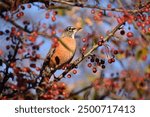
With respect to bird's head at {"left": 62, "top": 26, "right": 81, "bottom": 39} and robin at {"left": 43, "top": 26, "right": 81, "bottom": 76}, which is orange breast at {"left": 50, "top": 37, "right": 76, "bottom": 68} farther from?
bird's head at {"left": 62, "top": 26, "right": 81, "bottom": 39}

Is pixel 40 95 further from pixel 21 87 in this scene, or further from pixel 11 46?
pixel 11 46

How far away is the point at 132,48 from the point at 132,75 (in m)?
0.35

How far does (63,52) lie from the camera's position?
165 inches

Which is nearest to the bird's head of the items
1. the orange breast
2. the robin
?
the robin

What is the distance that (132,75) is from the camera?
5418mm

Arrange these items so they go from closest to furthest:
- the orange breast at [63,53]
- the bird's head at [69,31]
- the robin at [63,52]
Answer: the robin at [63,52] < the orange breast at [63,53] < the bird's head at [69,31]

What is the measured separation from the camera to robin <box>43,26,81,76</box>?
3.38 meters

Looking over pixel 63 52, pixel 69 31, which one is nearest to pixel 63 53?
pixel 63 52

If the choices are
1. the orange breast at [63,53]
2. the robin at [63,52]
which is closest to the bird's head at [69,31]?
the robin at [63,52]

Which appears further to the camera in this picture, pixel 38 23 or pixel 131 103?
pixel 131 103

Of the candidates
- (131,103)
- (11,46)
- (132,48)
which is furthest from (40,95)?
(132,48)

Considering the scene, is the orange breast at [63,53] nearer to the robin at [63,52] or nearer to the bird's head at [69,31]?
the robin at [63,52]

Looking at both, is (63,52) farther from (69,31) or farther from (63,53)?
(69,31)

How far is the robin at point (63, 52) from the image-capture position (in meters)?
3.38
